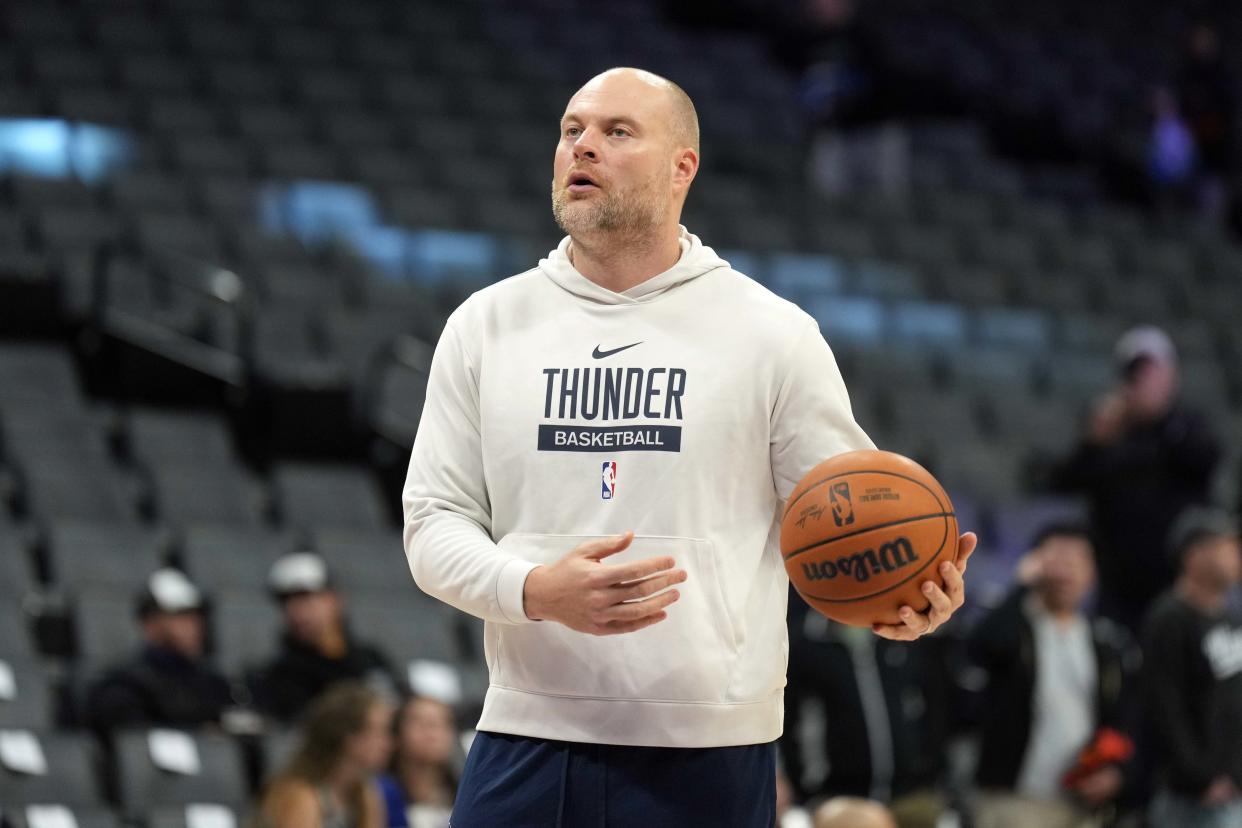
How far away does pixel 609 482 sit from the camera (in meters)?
2.91

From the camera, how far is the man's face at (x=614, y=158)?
3008mm

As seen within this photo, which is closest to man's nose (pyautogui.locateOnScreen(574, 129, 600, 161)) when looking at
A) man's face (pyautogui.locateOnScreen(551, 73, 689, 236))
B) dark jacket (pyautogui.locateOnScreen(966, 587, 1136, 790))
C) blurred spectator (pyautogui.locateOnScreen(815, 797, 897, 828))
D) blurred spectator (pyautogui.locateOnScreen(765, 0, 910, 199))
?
man's face (pyautogui.locateOnScreen(551, 73, 689, 236))

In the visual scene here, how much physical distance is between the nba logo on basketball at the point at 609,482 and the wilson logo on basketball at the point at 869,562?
13.0 inches

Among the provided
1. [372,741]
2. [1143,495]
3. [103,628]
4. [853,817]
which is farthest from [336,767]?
[1143,495]

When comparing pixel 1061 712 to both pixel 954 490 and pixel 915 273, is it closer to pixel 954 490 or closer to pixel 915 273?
pixel 954 490

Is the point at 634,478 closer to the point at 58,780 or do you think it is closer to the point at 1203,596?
the point at 58,780

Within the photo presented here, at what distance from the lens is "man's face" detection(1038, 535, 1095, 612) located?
6.85 metres

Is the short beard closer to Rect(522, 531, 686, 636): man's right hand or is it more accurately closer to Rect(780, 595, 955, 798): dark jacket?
Rect(522, 531, 686, 636): man's right hand

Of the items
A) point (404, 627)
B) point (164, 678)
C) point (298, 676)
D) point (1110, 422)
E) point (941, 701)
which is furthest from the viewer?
point (1110, 422)

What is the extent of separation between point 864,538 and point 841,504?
0.08m

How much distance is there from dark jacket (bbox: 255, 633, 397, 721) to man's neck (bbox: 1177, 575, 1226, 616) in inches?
121

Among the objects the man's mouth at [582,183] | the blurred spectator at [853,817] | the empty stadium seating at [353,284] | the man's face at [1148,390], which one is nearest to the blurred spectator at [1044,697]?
the blurred spectator at [853,817]

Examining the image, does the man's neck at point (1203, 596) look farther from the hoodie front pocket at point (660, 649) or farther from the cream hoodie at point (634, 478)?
the hoodie front pocket at point (660, 649)

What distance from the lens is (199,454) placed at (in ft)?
28.8
